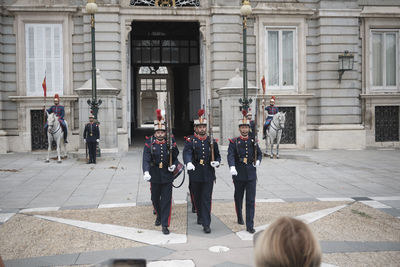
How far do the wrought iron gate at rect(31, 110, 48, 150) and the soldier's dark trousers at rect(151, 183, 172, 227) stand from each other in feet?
41.1

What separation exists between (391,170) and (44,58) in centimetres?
1459

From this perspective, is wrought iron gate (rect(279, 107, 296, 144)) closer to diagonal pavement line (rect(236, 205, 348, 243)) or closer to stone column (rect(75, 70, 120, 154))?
stone column (rect(75, 70, 120, 154))

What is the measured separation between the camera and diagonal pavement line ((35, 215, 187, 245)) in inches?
228

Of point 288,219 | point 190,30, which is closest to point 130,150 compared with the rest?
point 190,30

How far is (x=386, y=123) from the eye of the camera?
18.9 metres

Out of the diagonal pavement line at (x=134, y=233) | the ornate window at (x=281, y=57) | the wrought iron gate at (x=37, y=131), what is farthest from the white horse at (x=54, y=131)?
the ornate window at (x=281, y=57)

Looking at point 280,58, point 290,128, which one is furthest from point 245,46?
point 290,128

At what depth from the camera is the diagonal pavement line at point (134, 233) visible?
19.0ft

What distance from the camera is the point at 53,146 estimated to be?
17.8m

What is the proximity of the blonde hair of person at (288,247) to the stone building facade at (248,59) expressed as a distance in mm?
14804

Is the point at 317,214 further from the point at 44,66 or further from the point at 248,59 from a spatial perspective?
the point at 44,66

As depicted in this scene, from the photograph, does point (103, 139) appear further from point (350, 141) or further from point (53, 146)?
point (350, 141)

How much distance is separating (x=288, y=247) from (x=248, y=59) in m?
17.0

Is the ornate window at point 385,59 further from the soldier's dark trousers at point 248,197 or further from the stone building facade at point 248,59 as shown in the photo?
the soldier's dark trousers at point 248,197
